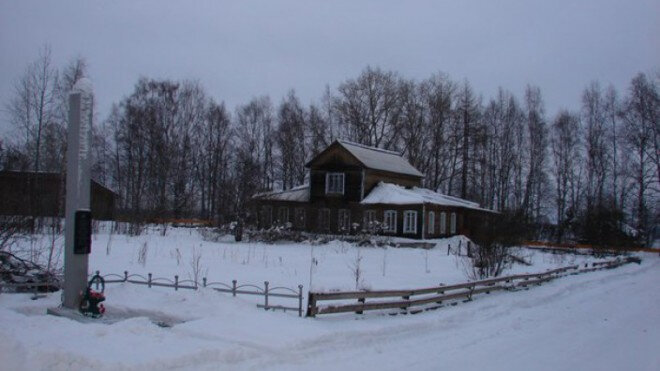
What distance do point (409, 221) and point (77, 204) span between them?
3447cm

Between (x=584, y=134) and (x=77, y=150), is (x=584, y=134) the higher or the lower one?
the higher one

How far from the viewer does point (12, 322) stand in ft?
35.0

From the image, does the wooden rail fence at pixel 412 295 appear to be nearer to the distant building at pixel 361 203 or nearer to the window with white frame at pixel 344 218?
the distant building at pixel 361 203

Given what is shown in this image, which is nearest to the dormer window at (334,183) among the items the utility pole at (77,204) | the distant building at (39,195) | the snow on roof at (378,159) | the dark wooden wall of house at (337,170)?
the dark wooden wall of house at (337,170)

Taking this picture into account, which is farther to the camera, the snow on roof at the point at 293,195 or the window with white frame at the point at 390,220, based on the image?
the snow on roof at the point at 293,195

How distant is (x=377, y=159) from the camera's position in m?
50.9

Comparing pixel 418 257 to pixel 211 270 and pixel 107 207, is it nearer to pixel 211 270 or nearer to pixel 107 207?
pixel 211 270

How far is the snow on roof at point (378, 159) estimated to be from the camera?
48.3m

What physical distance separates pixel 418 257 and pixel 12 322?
78.7 feet

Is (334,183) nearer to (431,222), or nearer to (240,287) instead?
(431,222)

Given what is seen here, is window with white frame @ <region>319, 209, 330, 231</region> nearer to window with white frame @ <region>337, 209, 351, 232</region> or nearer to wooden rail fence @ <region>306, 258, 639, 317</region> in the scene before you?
window with white frame @ <region>337, 209, 351, 232</region>

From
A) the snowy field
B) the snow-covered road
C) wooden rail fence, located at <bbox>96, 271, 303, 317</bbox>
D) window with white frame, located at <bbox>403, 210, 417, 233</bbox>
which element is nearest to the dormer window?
window with white frame, located at <bbox>403, 210, 417, 233</bbox>

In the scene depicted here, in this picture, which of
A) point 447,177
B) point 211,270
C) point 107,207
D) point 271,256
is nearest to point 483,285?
point 211,270

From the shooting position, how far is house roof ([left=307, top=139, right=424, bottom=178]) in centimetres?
Result: 4820
